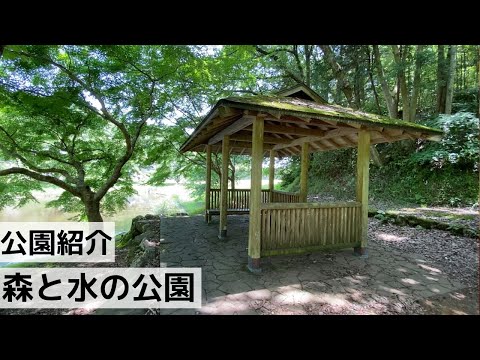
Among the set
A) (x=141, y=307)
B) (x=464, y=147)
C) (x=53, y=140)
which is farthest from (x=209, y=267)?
(x=464, y=147)

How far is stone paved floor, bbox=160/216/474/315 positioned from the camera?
9.60 feet

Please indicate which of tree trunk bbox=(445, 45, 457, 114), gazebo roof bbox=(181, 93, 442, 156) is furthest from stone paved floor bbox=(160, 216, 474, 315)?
tree trunk bbox=(445, 45, 457, 114)

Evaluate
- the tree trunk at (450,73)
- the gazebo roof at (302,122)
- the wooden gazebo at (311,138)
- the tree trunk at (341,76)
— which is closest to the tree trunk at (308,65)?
the tree trunk at (341,76)

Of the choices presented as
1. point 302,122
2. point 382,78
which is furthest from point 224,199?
point 382,78

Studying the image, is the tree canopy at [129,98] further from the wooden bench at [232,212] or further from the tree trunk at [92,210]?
the wooden bench at [232,212]

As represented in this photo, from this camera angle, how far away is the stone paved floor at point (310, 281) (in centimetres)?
293

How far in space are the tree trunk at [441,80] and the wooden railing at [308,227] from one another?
1007 centimetres

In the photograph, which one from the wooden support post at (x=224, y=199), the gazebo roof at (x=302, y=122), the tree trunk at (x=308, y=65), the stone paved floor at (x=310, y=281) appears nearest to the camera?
the stone paved floor at (x=310, y=281)

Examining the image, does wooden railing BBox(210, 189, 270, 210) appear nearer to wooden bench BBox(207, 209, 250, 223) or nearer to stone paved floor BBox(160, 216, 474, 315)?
wooden bench BBox(207, 209, 250, 223)

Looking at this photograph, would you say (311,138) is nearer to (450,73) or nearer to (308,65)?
(450,73)

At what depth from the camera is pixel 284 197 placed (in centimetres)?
779

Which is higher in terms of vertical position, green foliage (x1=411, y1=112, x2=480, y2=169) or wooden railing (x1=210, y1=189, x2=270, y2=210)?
green foliage (x1=411, y1=112, x2=480, y2=169)

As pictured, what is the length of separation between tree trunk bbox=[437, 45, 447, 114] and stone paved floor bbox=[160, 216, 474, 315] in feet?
32.6

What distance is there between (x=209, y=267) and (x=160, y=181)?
9.19 metres
